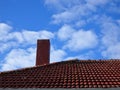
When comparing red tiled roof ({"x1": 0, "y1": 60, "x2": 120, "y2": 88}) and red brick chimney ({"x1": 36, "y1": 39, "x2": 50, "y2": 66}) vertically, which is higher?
red brick chimney ({"x1": 36, "y1": 39, "x2": 50, "y2": 66})

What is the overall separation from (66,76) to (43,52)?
437 centimetres

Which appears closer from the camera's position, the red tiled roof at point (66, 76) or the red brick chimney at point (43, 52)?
the red tiled roof at point (66, 76)

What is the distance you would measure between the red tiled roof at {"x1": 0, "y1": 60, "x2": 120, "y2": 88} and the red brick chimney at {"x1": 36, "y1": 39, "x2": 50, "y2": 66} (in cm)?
156

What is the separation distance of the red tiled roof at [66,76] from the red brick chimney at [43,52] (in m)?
1.56

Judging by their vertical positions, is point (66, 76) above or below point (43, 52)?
below

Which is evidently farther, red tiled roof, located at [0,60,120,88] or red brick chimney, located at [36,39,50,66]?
red brick chimney, located at [36,39,50,66]

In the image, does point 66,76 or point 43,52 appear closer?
point 66,76

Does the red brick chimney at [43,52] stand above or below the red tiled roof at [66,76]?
above

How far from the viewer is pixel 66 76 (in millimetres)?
14078

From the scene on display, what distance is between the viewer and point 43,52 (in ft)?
59.5

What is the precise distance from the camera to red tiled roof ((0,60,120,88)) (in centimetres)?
1302

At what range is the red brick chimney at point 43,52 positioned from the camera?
17906mm

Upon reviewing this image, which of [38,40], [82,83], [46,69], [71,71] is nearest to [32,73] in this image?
[46,69]

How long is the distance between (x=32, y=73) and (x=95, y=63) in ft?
12.1
